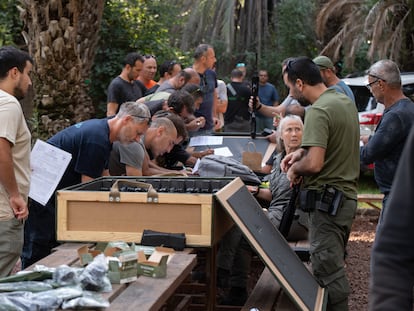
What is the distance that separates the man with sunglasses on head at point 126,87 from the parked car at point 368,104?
5233mm

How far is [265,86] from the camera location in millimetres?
15781

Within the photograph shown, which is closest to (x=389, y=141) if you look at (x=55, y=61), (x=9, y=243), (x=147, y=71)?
(x=9, y=243)

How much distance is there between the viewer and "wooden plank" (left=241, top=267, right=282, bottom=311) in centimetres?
516

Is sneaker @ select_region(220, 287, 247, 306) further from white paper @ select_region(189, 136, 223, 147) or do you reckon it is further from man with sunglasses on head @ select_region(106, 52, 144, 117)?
man with sunglasses on head @ select_region(106, 52, 144, 117)

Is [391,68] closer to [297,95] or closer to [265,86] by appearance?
[297,95]

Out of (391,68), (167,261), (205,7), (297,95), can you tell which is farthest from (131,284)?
(205,7)

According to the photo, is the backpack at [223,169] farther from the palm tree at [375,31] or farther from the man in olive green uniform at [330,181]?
the palm tree at [375,31]

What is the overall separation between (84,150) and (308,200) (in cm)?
160

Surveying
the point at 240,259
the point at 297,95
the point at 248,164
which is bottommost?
the point at 240,259

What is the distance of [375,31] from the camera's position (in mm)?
20312

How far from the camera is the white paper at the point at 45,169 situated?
17.6ft

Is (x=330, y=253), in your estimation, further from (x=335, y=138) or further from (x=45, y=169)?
(x=45, y=169)

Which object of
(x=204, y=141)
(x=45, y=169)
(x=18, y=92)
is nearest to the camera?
(x=18, y=92)

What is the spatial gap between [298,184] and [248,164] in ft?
7.01
